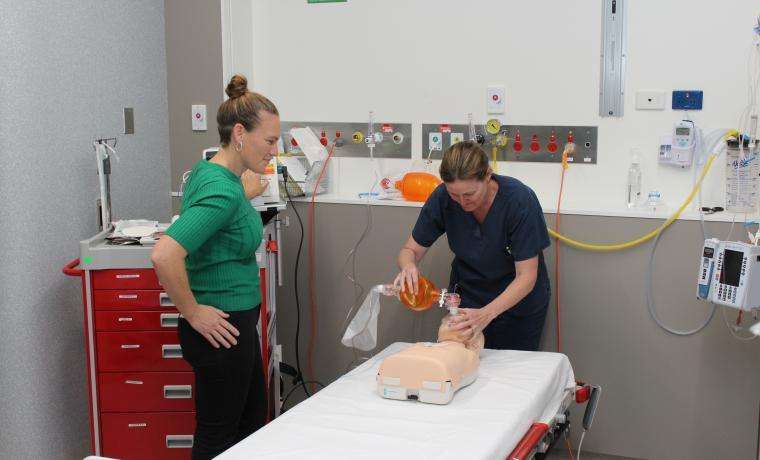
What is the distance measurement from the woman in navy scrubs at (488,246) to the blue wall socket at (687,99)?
35.2 inches

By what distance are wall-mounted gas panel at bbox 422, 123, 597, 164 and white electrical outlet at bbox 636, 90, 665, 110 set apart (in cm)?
20

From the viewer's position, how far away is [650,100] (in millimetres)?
3203

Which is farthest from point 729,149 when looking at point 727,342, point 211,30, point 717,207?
point 211,30

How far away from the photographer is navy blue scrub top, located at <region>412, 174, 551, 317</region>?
2.61 m

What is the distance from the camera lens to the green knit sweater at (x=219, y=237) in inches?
83.8

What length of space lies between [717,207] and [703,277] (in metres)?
0.45

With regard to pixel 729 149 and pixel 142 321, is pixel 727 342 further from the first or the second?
pixel 142 321

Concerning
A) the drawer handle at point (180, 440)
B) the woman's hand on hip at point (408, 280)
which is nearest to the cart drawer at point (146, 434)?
the drawer handle at point (180, 440)

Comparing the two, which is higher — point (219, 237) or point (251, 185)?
point (251, 185)

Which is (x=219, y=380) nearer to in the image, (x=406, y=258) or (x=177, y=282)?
(x=177, y=282)

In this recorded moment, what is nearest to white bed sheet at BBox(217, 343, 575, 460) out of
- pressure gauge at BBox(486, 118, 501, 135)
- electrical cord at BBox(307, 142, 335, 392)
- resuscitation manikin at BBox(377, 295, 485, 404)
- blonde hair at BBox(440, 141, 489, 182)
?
resuscitation manikin at BBox(377, 295, 485, 404)

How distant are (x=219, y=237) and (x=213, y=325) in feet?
0.81

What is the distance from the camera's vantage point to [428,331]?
11.2 feet

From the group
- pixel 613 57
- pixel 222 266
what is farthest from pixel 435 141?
pixel 222 266
